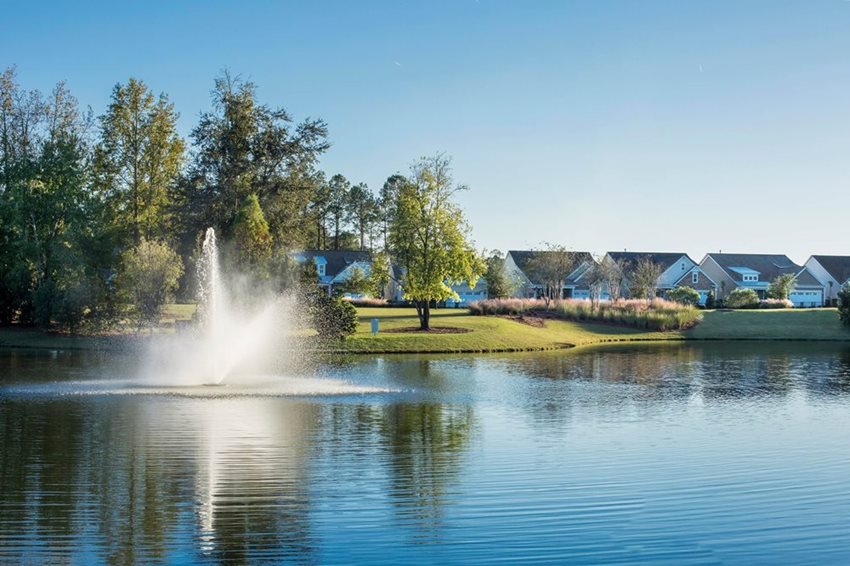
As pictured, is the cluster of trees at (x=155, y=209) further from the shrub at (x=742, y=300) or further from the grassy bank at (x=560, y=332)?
the shrub at (x=742, y=300)

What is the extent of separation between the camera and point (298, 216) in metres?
65.9

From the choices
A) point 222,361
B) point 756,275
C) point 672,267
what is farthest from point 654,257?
point 222,361

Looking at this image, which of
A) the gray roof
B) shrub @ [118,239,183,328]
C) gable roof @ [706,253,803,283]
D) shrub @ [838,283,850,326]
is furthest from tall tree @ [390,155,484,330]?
gable roof @ [706,253,803,283]

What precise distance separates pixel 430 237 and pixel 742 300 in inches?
1676

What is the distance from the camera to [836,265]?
114062 millimetres

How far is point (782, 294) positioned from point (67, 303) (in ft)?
260

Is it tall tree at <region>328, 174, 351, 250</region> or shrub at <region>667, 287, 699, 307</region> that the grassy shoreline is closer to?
shrub at <region>667, 287, 699, 307</region>

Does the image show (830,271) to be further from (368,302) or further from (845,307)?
(368,302)

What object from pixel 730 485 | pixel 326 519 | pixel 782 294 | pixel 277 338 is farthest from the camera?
pixel 782 294

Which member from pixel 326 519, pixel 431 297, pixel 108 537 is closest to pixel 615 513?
pixel 326 519

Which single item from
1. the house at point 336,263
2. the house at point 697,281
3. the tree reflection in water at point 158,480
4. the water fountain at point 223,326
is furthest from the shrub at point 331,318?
the house at point 697,281

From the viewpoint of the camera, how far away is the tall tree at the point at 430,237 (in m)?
58.4

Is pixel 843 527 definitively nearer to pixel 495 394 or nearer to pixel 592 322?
pixel 495 394

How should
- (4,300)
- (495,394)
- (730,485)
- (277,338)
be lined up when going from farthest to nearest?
(4,300) → (277,338) → (495,394) → (730,485)
